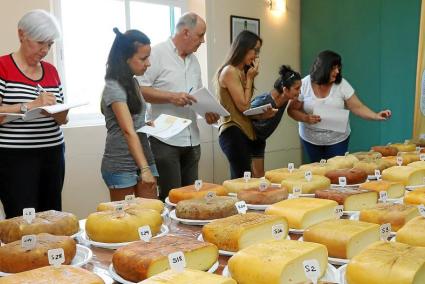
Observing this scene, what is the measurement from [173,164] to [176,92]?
41cm

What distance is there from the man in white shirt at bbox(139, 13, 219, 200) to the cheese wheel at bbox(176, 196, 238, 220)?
999 millimetres

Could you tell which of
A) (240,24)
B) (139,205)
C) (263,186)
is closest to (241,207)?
(263,186)

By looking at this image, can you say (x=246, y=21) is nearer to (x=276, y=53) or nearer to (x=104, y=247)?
(x=276, y=53)

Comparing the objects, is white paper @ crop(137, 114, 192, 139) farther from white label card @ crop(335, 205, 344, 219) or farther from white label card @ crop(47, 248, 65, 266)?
white label card @ crop(47, 248, 65, 266)

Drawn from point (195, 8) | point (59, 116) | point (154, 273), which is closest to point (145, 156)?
point (59, 116)

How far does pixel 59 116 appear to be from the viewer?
89.0 inches

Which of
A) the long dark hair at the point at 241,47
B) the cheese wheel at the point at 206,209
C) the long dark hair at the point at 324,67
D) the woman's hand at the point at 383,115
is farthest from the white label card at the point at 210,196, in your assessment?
the woman's hand at the point at 383,115

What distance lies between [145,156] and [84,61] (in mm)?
1944

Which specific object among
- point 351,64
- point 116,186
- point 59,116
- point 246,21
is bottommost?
point 116,186

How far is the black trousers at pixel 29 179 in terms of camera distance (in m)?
2.13

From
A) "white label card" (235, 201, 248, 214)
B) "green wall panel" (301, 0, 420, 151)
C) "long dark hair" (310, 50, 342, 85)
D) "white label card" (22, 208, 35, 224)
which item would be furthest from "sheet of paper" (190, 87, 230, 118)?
"green wall panel" (301, 0, 420, 151)

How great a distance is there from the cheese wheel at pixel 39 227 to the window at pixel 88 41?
7.93ft

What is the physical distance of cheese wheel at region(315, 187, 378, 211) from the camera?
5.24 ft

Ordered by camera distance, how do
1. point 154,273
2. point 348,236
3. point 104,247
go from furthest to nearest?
point 104,247 < point 348,236 < point 154,273
